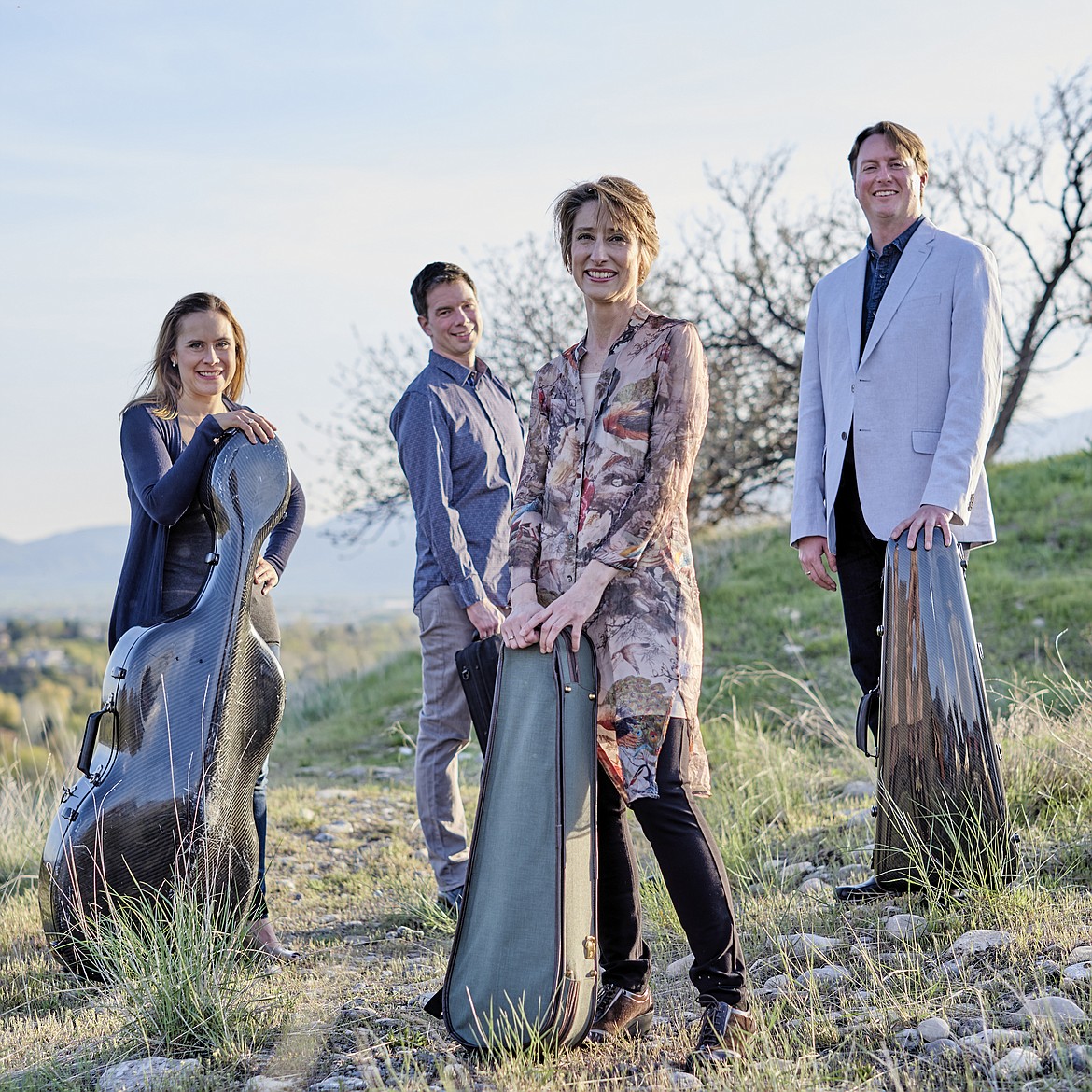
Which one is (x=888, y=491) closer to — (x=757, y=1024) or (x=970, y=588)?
(x=757, y=1024)

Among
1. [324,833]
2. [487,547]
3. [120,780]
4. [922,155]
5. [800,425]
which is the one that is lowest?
[324,833]

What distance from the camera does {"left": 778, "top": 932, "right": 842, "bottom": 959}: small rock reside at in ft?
9.99

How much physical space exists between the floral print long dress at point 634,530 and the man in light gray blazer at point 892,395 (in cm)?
89

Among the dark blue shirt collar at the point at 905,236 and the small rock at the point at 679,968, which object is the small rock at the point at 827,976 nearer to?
the small rock at the point at 679,968

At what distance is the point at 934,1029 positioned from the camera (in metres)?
2.43

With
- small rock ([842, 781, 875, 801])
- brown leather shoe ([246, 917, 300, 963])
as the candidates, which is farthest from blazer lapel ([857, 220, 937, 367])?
brown leather shoe ([246, 917, 300, 963])

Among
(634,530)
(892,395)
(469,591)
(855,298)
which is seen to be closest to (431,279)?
(469,591)

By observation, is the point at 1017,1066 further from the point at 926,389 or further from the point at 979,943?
the point at 926,389

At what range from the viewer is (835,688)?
7.87m

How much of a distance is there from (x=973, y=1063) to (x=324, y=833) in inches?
160

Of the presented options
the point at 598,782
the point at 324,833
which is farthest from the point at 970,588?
the point at 598,782

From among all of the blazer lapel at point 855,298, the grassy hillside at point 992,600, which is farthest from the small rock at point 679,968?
the grassy hillside at point 992,600

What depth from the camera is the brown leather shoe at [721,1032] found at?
2348 millimetres

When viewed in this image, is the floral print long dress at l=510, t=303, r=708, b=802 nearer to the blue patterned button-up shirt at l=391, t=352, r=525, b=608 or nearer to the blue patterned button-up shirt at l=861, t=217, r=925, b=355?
the blue patterned button-up shirt at l=861, t=217, r=925, b=355
